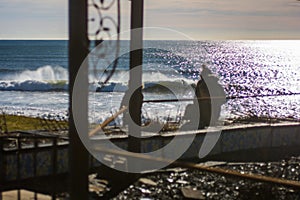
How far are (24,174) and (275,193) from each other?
2709mm

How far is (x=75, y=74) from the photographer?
2.22m

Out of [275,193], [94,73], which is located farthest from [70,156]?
[275,193]

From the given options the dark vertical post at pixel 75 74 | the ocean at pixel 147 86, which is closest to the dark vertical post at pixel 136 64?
the ocean at pixel 147 86

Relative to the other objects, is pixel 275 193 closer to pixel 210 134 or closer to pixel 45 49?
pixel 210 134

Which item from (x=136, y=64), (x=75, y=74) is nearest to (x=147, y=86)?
(x=136, y=64)

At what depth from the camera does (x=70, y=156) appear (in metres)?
2.33

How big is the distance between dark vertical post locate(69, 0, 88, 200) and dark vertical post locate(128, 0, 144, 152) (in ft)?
6.71

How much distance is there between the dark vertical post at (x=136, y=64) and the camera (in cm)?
423

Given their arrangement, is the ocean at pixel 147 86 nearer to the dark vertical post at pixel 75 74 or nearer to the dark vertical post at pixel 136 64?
the dark vertical post at pixel 75 74

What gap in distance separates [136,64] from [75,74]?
2.28 meters

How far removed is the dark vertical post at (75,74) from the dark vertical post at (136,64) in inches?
80.5

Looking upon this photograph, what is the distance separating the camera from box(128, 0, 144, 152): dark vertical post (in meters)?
4.23

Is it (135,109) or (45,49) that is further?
(45,49)

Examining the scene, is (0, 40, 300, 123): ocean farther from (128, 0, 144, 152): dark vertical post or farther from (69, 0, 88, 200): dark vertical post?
(128, 0, 144, 152): dark vertical post
